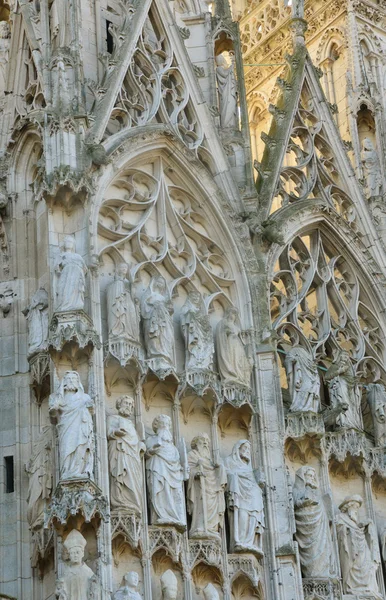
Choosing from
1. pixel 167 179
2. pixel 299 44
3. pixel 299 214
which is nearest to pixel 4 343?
pixel 167 179

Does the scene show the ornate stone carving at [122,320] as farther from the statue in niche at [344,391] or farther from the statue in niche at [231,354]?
the statue in niche at [344,391]

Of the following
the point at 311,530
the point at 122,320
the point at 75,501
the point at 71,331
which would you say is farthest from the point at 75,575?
the point at 311,530

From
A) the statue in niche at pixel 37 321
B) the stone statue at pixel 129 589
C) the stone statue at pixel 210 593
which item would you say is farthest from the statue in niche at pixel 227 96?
the stone statue at pixel 129 589

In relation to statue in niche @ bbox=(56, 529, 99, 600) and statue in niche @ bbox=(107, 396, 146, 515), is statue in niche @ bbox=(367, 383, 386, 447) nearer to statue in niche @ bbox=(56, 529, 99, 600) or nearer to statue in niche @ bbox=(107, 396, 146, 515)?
statue in niche @ bbox=(107, 396, 146, 515)

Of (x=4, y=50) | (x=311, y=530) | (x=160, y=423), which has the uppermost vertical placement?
(x=4, y=50)

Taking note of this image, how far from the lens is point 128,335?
17.1 metres

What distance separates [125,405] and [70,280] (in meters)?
1.26

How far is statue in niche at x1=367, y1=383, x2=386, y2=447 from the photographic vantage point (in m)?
19.2

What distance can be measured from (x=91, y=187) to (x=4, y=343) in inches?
67.8

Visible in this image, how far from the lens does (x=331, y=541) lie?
58.3ft

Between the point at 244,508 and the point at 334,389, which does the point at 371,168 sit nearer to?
the point at 334,389

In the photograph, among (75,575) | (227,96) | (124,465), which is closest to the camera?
(75,575)

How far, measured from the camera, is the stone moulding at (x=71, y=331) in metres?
16.5

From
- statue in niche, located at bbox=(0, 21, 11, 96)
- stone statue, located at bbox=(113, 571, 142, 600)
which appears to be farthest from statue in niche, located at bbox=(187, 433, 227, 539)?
statue in niche, located at bbox=(0, 21, 11, 96)
